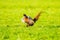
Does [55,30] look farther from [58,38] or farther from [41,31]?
[58,38]

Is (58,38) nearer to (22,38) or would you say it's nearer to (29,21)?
(22,38)

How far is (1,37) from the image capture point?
1012 centimetres

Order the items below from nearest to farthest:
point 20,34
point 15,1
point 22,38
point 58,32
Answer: point 22,38, point 20,34, point 58,32, point 15,1

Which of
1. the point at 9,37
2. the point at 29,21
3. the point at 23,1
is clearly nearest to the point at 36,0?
the point at 23,1

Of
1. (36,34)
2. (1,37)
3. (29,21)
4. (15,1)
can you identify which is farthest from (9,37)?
(15,1)

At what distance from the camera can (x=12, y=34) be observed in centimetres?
1069

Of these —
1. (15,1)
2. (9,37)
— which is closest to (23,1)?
(15,1)

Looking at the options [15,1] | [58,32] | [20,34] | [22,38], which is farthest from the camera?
[15,1]

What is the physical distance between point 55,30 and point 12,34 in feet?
6.41

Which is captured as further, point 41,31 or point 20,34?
point 41,31

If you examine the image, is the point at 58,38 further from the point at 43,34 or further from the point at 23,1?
the point at 23,1

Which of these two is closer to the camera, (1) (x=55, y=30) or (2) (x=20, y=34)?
(2) (x=20, y=34)

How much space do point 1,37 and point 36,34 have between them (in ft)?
4.32

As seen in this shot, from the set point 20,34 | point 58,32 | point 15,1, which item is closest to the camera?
point 20,34
